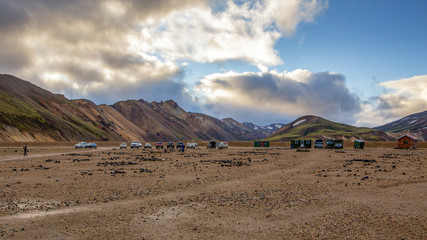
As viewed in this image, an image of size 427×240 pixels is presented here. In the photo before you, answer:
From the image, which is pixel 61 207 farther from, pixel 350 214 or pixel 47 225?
pixel 350 214

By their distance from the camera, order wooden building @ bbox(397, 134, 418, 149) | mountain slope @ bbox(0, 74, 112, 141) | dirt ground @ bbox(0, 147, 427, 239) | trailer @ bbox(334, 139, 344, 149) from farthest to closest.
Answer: mountain slope @ bbox(0, 74, 112, 141) → trailer @ bbox(334, 139, 344, 149) → wooden building @ bbox(397, 134, 418, 149) → dirt ground @ bbox(0, 147, 427, 239)

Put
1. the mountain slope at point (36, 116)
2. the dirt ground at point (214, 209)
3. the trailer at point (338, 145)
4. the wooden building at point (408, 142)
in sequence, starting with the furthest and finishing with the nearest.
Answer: the mountain slope at point (36, 116) < the trailer at point (338, 145) < the wooden building at point (408, 142) < the dirt ground at point (214, 209)

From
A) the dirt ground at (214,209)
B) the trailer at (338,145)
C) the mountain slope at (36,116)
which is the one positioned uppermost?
the mountain slope at (36,116)

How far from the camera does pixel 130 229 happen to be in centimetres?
1208

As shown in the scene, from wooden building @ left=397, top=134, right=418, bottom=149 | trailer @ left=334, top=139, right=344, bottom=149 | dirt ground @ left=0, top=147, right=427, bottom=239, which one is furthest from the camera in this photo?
trailer @ left=334, top=139, right=344, bottom=149

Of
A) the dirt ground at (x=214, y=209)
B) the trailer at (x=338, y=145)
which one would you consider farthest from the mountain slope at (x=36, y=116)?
the trailer at (x=338, y=145)

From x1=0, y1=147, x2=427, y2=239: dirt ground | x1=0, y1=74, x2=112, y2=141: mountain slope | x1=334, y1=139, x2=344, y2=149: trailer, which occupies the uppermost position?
x1=0, y1=74, x2=112, y2=141: mountain slope

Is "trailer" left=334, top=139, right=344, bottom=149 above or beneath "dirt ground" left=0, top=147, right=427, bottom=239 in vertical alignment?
above

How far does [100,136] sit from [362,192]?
173534 millimetres

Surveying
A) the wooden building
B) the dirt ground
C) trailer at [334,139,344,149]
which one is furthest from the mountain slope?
the wooden building

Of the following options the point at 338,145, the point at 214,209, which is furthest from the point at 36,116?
the point at 214,209

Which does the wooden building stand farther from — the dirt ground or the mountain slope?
the mountain slope

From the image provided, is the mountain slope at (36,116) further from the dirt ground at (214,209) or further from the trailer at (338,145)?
the trailer at (338,145)

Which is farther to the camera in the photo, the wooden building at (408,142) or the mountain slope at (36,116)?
the mountain slope at (36,116)
